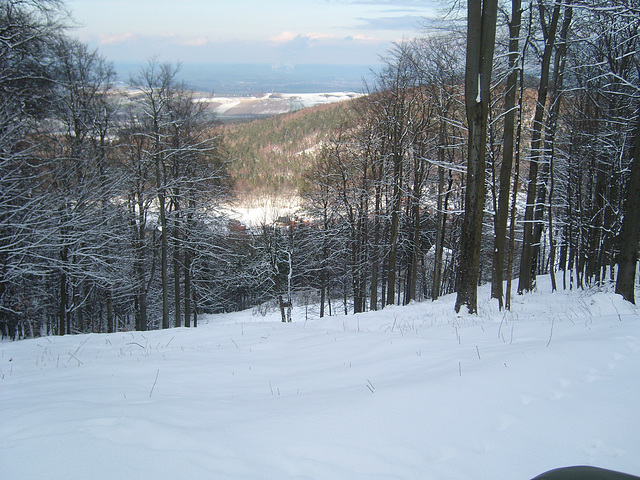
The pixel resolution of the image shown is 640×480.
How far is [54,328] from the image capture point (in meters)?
24.9

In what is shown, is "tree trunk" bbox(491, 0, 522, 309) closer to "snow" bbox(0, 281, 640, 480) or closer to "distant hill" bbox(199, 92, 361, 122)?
"snow" bbox(0, 281, 640, 480)

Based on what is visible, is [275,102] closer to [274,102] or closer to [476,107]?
[274,102]

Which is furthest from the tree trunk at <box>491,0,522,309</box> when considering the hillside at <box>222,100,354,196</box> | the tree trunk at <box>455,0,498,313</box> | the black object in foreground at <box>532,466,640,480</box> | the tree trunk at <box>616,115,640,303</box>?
the hillside at <box>222,100,354,196</box>

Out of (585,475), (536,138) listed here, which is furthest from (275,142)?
(585,475)

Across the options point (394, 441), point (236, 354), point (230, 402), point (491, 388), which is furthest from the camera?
point (236, 354)

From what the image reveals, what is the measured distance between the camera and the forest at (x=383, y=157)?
31.2ft

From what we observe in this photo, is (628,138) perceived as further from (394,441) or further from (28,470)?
(28,470)

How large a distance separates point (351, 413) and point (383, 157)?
49.0ft

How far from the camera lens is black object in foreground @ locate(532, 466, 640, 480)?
55.6 inches

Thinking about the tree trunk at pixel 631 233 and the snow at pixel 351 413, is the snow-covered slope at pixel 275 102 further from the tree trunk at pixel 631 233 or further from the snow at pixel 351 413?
the snow at pixel 351 413

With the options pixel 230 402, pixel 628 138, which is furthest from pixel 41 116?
pixel 628 138

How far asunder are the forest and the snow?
173 inches

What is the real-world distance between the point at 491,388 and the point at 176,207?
597 inches

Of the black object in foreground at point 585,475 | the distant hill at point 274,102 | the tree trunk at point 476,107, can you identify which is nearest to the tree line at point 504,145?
the tree trunk at point 476,107
